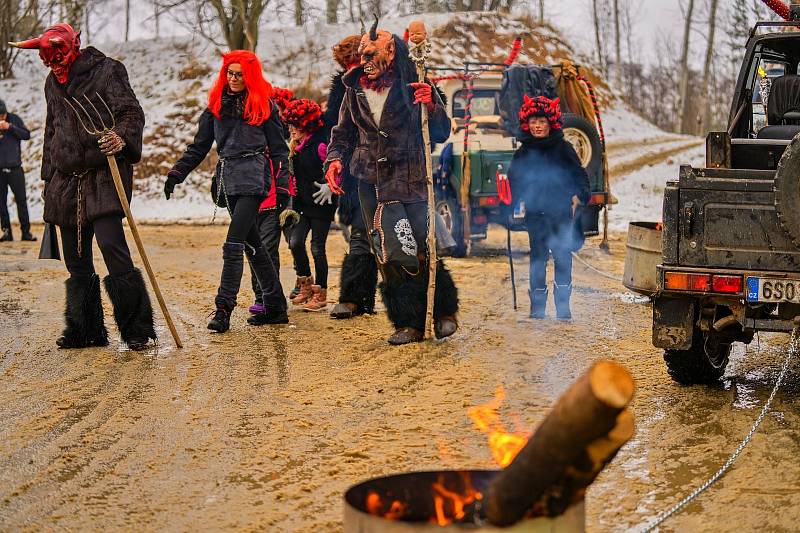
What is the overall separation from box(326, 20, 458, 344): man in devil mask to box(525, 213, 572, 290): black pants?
134 cm

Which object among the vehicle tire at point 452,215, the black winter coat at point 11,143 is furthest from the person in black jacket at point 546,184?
the black winter coat at point 11,143

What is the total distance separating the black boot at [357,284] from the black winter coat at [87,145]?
7.34ft

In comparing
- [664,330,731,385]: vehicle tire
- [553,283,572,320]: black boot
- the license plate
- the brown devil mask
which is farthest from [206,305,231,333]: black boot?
the license plate

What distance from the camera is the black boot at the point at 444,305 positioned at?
25.7 feet

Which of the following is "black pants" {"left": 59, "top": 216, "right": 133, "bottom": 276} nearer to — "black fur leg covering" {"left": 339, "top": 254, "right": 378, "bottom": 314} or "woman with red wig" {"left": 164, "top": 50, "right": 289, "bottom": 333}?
"woman with red wig" {"left": 164, "top": 50, "right": 289, "bottom": 333}

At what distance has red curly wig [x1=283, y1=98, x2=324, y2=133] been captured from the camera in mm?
9633

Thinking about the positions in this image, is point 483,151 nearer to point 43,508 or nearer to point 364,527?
point 43,508

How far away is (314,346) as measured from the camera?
7871mm

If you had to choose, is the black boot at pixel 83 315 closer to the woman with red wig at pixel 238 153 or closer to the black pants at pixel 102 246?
the black pants at pixel 102 246

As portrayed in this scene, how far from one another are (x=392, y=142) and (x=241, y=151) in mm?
1325

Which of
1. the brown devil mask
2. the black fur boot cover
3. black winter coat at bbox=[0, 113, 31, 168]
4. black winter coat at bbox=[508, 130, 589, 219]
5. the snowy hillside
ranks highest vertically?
the snowy hillside

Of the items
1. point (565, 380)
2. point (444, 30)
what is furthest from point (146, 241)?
point (444, 30)

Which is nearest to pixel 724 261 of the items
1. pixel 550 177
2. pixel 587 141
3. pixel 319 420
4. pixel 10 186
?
pixel 319 420

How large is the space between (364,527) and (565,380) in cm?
387
